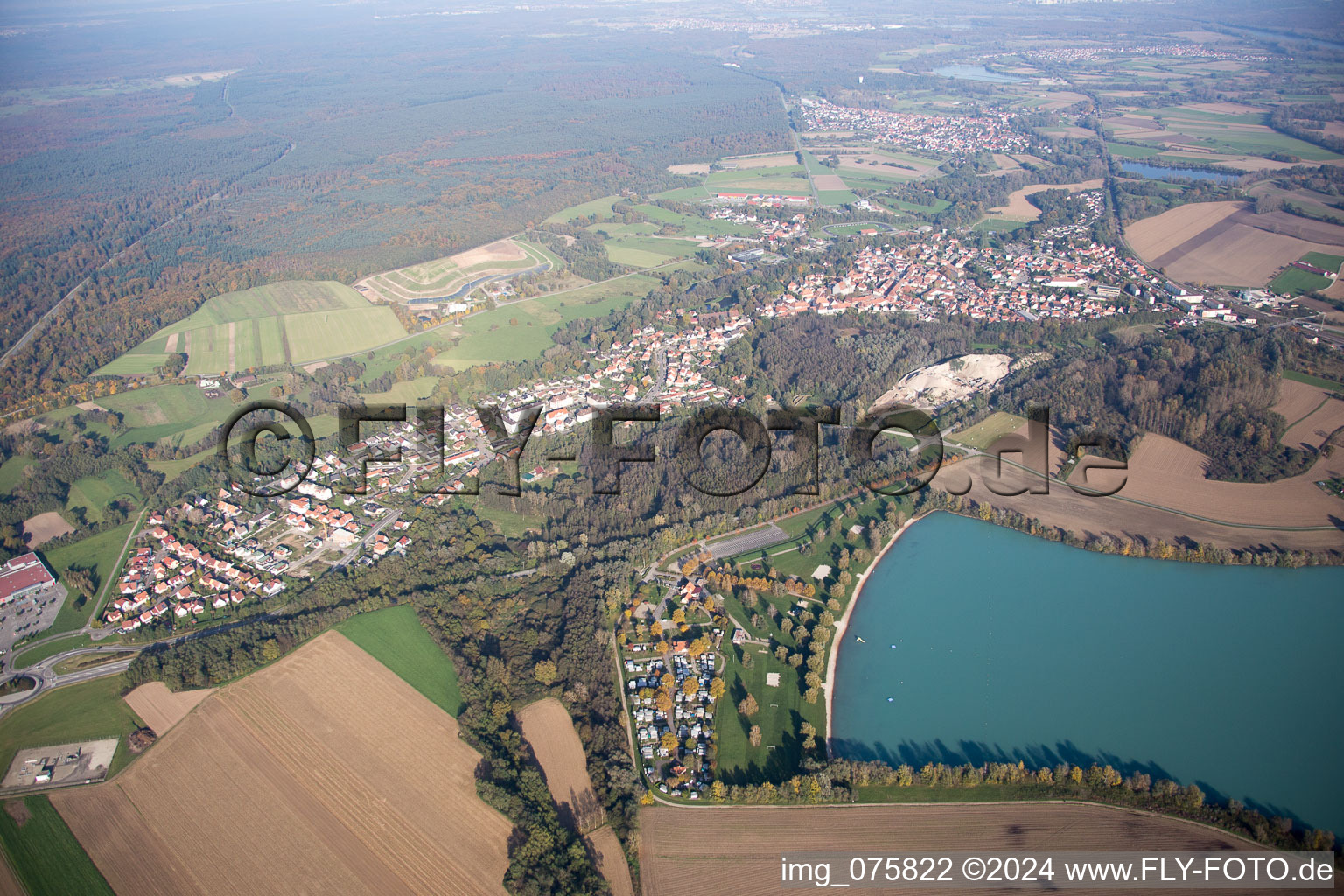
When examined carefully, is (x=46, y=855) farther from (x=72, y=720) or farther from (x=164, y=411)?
(x=164, y=411)

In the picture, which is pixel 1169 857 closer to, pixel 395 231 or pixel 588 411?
pixel 588 411

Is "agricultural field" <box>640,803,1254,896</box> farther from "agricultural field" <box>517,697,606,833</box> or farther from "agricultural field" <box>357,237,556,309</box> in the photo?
"agricultural field" <box>357,237,556,309</box>

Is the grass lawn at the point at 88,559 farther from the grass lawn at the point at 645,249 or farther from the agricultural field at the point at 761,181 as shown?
the agricultural field at the point at 761,181

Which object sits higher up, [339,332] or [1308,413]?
[339,332]

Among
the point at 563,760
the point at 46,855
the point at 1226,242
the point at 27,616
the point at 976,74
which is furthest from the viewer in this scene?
the point at 976,74

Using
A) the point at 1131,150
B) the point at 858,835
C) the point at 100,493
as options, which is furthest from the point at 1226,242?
the point at 100,493

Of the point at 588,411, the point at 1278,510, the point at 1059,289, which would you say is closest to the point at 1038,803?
the point at 1278,510
